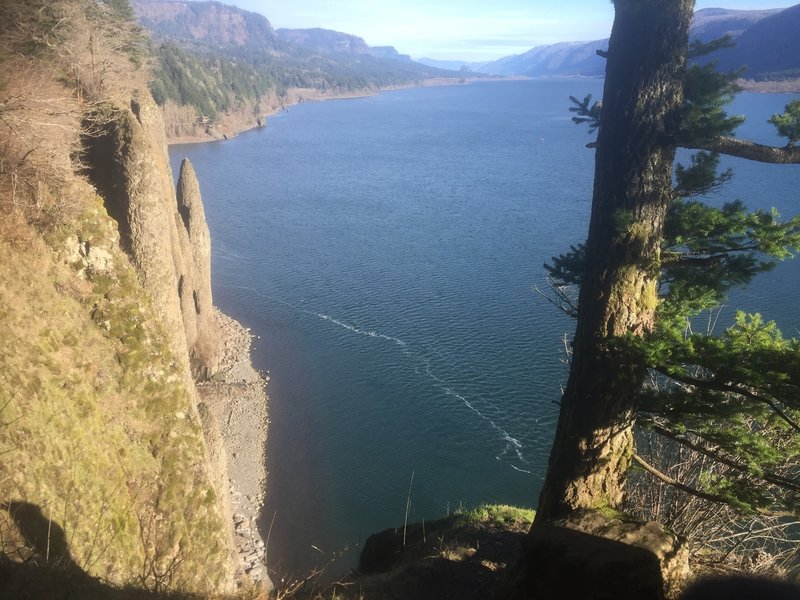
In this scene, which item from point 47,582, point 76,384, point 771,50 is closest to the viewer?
point 47,582

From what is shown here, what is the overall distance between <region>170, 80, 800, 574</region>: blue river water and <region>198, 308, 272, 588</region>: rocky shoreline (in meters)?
0.56

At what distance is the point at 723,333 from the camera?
5707mm

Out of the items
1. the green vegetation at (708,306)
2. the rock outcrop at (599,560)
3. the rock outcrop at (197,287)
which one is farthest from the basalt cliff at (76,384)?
the rock outcrop at (197,287)

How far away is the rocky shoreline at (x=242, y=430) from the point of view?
592 inches

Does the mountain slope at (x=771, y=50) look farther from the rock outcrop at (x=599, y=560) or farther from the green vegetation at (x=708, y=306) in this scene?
the rock outcrop at (x=599, y=560)

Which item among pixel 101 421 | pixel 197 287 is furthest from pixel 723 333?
pixel 197 287

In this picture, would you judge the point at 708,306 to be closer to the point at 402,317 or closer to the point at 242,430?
the point at 242,430

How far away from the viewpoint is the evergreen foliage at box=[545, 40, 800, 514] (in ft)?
16.3

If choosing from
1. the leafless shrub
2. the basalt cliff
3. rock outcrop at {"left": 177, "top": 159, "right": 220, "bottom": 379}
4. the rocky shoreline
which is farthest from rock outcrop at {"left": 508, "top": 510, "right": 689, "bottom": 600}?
rock outcrop at {"left": 177, "top": 159, "right": 220, "bottom": 379}

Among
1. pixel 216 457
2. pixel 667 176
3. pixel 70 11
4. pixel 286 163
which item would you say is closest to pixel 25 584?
pixel 667 176

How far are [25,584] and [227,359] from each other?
2193 centimetres

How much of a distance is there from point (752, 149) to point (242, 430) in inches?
757

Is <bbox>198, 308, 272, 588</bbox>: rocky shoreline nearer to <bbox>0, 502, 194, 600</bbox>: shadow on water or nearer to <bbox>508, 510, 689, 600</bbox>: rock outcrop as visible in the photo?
<bbox>0, 502, 194, 600</bbox>: shadow on water

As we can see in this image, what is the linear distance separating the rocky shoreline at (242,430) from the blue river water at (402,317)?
1.84 feet
